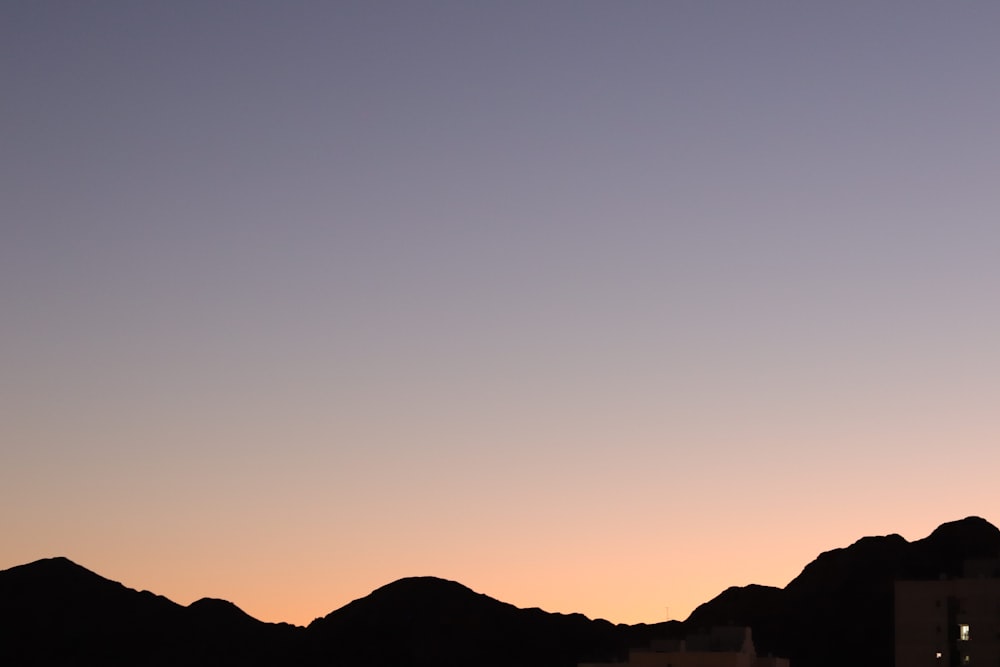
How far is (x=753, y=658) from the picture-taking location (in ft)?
438

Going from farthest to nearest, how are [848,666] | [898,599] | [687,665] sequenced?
1. [848,666]
2. [898,599]
3. [687,665]

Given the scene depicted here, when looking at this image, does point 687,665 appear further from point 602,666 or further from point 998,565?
point 998,565

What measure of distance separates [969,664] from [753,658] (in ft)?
→ 66.4

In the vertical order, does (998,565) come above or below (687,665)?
above

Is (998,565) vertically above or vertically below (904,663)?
above

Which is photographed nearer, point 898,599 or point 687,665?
point 687,665

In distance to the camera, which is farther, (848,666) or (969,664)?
(848,666)

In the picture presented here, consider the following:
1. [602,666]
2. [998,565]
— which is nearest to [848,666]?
[998,565]

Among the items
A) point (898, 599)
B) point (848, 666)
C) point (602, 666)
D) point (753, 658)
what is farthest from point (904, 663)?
point (848, 666)

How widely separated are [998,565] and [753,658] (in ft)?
91.5

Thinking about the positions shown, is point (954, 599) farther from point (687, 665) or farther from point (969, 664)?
point (687, 665)

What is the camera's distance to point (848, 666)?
199 metres

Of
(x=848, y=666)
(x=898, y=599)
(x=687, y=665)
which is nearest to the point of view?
(x=687, y=665)

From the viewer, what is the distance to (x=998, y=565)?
466 ft
